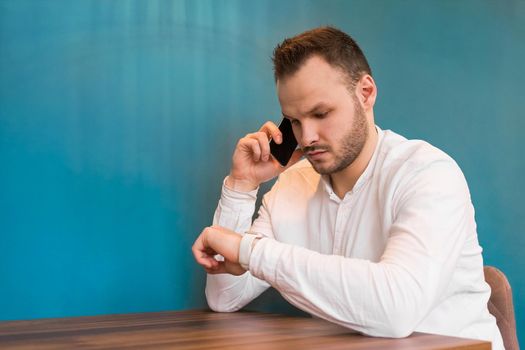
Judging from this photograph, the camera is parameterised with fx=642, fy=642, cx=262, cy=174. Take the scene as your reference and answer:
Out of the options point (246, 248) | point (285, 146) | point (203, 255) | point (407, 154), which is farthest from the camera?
point (285, 146)

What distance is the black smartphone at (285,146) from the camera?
70.6 inches

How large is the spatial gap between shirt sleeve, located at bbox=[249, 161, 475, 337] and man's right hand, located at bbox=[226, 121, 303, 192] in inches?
19.7

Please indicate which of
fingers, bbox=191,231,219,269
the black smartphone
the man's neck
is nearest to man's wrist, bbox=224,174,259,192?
the black smartphone

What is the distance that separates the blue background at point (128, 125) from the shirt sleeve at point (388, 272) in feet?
1.78

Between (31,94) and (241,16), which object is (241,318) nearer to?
(31,94)

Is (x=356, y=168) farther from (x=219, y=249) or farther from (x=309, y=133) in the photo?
(x=219, y=249)

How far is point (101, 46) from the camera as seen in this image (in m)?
1.64

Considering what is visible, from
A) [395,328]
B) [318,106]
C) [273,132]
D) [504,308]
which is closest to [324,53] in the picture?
[318,106]

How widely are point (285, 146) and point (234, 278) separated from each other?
39cm

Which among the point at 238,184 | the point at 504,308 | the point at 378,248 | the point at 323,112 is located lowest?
the point at 504,308

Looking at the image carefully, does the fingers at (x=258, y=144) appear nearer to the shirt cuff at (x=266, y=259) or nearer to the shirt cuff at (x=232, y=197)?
the shirt cuff at (x=232, y=197)

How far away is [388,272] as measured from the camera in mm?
1201

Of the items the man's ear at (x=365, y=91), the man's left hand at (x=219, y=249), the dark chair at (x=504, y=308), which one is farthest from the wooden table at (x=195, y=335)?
the dark chair at (x=504, y=308)

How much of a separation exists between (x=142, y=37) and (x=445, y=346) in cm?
111
